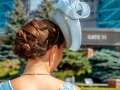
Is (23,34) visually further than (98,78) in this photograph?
No

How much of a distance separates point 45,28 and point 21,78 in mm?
308

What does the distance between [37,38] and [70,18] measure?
22 cm

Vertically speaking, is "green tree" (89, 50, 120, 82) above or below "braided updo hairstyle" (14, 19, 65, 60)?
below

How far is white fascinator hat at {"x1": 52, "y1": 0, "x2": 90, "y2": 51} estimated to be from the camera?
2250mm

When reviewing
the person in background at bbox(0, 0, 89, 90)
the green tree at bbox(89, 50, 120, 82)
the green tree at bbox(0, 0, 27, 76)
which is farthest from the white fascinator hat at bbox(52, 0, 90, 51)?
the green tree at bbox(0, 0, 27, 76)

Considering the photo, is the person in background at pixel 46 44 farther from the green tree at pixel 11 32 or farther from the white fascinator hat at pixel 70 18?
the green tree at pixel 11 32

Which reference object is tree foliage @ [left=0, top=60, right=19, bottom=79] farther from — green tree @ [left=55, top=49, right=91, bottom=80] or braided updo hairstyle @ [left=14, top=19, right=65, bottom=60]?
braided updo hairstyle @ [left=14, top=19, right=65, bottom=60]

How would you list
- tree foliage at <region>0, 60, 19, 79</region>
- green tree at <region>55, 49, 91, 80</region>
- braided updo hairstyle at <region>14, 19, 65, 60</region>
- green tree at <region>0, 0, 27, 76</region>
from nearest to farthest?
braided updo hairstyle at <region>14, 19, 65, 60</region> → green tree at <region>55, 49, 91, 80</region> → tree foliage at <region>0, 60, 19, 79</region> → green tree at <region>0, 0, 27, 76</region>

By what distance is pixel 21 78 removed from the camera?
88.5 inches

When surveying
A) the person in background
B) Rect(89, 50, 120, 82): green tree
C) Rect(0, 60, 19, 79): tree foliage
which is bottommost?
Rect(0, 60, 19, 79): tree foliage

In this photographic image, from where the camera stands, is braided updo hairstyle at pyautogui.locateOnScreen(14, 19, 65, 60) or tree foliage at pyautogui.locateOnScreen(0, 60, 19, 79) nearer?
braided updo hairstyle at pyautogui.locateOnScreen(14, 19, 65, 60)

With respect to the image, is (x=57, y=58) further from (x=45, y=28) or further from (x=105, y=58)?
(x=105, y=58)

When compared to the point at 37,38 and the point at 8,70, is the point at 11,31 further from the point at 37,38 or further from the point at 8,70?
the point at 37,38

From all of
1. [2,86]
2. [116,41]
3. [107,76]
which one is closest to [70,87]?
[2,86]
